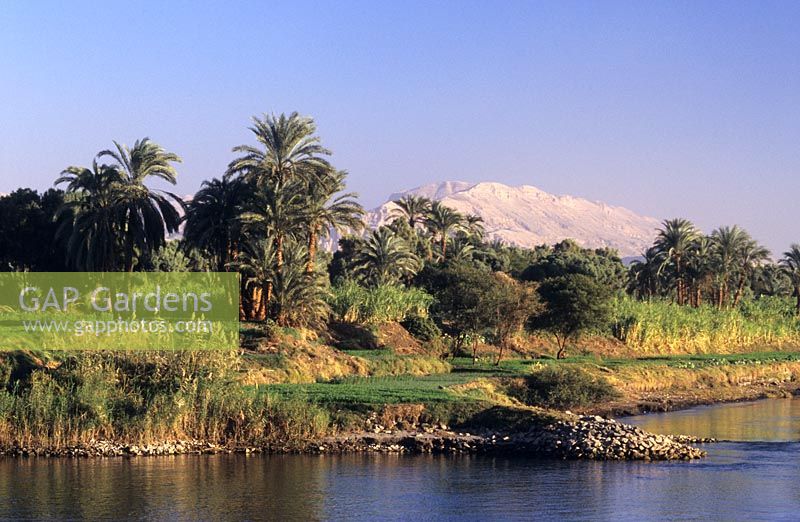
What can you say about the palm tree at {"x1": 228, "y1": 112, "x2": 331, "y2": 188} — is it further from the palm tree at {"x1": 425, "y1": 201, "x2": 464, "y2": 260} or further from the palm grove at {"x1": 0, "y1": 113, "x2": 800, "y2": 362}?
the palm tree at {"x1": 425, "y1": 201, "x2": 464, "y2": 260}

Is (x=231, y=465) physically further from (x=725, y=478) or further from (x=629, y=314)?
(x=629, y=314)

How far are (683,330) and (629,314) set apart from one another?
4302mm

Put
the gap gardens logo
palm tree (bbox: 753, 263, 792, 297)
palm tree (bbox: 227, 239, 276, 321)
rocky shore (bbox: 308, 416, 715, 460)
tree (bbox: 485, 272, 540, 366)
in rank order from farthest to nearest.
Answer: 1. palm tree (bbox: 753, 263, 792, 297)
2. tree (bbox: 485, 272, 540, 366)
3. palm tree (bbox: 227, 239, 276, 321)
4. the gap gardens logo
5. rocky shore (bbox: 308, 416, 715, 460)

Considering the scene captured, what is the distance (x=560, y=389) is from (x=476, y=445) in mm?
10843

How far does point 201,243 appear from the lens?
58844 millimetres

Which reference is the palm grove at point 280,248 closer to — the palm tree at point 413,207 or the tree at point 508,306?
the tree at point 508,306

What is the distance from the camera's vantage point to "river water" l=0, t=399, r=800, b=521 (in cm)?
2411

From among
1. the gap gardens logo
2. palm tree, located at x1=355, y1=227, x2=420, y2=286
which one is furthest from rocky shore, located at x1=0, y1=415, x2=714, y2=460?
palm tree, located at x1=355, y1=227, x2=420, y2=286

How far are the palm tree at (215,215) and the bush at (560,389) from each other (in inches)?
882

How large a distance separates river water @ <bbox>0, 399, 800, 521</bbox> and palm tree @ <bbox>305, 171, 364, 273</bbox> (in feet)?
99.3

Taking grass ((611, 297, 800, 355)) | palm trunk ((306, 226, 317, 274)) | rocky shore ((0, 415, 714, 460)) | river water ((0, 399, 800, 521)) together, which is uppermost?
palm trunk ((306, 226, 317, 274))

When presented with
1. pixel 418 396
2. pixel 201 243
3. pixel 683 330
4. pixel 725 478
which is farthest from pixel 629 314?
pixel 725 478

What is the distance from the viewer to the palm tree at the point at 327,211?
198ft

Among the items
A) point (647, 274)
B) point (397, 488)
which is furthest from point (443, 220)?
point (397, 488)
